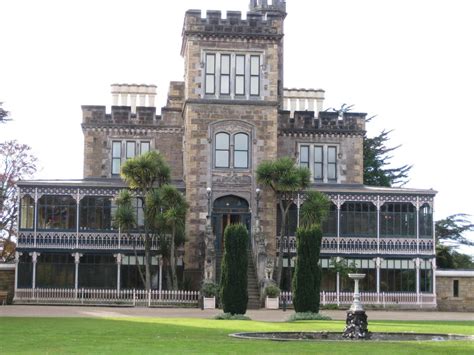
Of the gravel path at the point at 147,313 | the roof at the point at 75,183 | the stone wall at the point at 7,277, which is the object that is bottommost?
the gravel path at the point at 147,313

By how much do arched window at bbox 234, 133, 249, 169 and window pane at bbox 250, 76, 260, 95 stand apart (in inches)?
85.9

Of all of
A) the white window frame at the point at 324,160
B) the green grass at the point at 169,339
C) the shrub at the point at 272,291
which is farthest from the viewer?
the white window frame at the point at 324,160

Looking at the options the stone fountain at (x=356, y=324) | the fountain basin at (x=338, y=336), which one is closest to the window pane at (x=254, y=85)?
the fountain basin at (x=338, y=336)

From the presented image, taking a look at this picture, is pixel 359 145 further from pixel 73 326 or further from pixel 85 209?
pixel 73 326

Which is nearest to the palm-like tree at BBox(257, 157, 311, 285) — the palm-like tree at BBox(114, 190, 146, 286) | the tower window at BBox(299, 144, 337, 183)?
the tower window at BBox(299, 144, 337, 183)

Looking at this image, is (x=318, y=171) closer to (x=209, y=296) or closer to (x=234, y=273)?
(x=209, y=296)

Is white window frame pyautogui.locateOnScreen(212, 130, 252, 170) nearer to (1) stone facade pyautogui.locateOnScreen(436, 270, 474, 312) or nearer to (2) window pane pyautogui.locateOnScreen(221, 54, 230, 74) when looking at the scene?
(2) window pane pyautogui.locateOnScreen(221, 54, 230, 74)

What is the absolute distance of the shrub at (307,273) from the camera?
37250 millimetres

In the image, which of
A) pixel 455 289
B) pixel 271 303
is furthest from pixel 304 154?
pixel 271 303

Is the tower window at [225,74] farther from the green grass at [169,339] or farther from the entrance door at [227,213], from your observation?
the green grass at [169,339]

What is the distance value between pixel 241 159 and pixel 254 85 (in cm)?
375

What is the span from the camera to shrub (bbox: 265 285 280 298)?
45688mm

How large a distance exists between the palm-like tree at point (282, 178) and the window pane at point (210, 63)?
5.41 m

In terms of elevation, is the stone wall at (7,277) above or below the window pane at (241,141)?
below
